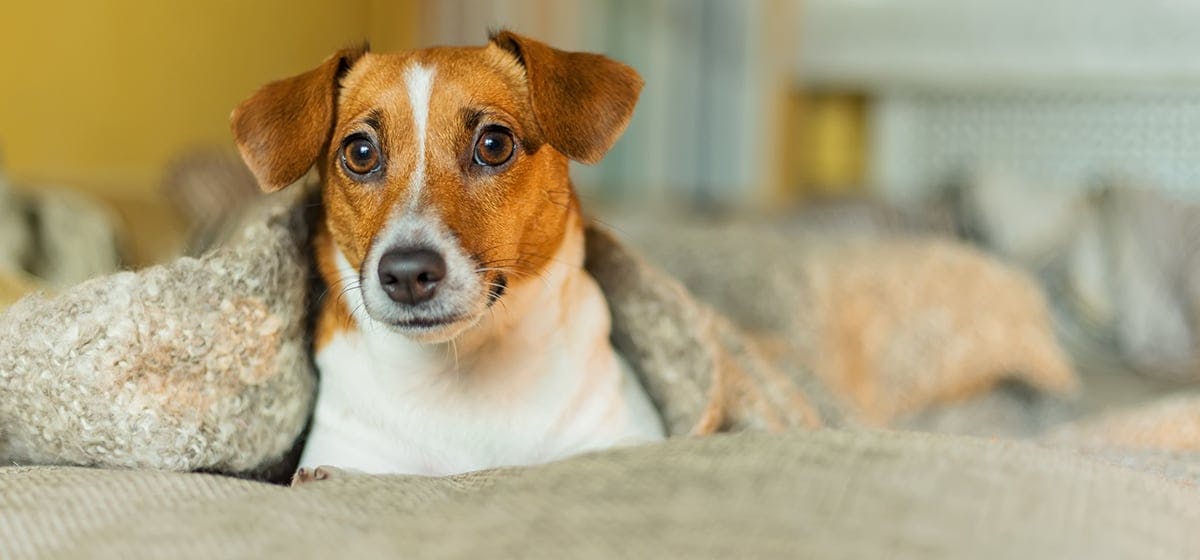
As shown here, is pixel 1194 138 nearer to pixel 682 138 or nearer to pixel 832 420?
pixel 682 138

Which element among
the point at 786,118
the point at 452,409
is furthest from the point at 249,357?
the point at 786,118

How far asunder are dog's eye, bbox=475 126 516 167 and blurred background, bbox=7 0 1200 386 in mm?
1029

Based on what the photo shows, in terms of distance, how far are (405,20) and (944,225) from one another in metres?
2.02

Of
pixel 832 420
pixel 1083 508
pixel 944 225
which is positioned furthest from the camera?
pixel 944 225

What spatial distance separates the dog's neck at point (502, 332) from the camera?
1.11m

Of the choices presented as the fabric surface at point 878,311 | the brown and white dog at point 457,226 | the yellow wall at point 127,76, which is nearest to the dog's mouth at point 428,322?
the brown and white dog at point 457,226

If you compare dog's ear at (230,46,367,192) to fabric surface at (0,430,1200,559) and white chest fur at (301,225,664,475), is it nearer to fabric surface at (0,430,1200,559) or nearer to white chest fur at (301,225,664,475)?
white chest fur at (301,225,664,475)

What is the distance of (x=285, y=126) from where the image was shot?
3.74 ft

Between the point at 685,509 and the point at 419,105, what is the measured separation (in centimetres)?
55

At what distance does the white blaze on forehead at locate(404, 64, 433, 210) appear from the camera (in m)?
1.09

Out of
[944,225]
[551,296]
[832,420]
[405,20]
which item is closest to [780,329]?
[832,420]

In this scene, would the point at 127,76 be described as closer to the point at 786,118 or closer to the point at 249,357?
the point at 249,357

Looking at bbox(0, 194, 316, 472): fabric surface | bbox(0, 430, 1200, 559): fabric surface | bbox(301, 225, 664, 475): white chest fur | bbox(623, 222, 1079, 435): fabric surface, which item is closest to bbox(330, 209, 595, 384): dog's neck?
bbox(301, 225, 664, 475): white chest fur

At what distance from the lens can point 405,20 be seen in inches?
156
